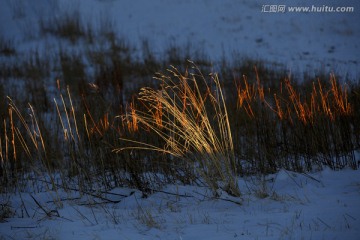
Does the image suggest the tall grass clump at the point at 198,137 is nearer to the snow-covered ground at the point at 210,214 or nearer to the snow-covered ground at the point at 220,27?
the snow-covered ground at the point at 210,214

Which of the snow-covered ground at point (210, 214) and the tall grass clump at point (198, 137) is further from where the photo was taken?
the tall grass clump at point (198, 137)

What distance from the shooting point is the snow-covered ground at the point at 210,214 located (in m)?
1.95

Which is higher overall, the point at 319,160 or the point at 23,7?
the point at 23,7

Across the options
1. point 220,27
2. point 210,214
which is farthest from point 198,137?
point 220,27

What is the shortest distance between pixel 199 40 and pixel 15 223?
26.1 ft

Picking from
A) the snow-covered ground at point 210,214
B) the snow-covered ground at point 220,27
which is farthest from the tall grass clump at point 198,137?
the snow-covered ground at point 220,27

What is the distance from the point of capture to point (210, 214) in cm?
230

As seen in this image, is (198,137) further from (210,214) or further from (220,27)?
(220,27)

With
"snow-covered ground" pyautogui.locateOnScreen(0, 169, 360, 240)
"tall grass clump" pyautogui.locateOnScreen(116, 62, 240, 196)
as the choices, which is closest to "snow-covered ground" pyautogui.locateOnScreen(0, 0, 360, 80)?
"tall grass clump" pyautogui.locateOnScreen(116, 62, 240, 196)

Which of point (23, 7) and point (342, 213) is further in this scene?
point (23, 7)

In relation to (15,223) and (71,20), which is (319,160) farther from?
(71,20)

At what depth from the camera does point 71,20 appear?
930cm

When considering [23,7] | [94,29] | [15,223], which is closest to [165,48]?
Answer: [94,29]

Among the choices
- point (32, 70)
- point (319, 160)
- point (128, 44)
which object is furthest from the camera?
point (128, 44)
